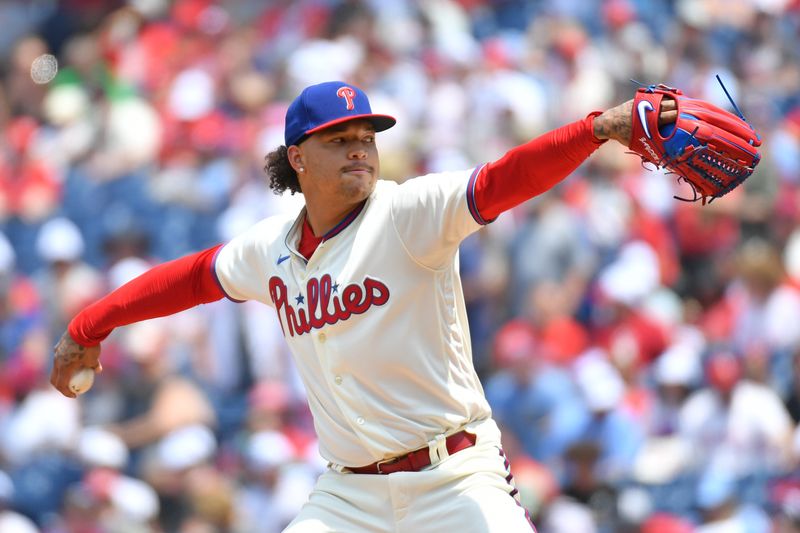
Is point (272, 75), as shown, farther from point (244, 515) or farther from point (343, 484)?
point (343, 484)

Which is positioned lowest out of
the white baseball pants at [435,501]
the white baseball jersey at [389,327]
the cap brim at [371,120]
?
the white baseball pants at [435,501]

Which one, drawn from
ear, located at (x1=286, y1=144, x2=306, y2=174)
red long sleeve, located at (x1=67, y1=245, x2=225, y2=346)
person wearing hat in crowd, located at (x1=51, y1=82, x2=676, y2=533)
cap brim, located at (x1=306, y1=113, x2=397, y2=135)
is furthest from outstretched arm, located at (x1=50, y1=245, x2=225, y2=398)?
cap brim, located at (x1=306, y1=113, x2=397, y2=135)

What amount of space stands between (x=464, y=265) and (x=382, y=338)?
494 cm

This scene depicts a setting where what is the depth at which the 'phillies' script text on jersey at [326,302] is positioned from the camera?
471cm

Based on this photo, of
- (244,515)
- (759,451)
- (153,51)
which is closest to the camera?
(759,451)

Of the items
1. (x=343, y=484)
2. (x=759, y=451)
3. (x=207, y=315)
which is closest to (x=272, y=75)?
(x=207, y=315)

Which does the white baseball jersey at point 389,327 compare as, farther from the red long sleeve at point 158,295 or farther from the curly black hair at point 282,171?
the red long sleeve at point 158,295

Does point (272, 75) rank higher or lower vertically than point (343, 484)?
higher

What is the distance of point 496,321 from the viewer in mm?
9508

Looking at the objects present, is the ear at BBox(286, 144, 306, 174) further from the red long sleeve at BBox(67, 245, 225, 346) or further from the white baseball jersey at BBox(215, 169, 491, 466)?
the red long sleeve at BBox(67, 245, 225, 346)

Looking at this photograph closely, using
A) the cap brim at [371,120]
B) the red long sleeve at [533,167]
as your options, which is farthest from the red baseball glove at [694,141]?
the cap brim at [371,120]

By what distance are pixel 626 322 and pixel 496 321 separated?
0.94 meters

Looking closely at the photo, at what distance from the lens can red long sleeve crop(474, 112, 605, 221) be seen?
4203 mm

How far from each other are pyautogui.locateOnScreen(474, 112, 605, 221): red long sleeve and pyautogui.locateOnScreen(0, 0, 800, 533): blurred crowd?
3611 millimetres
